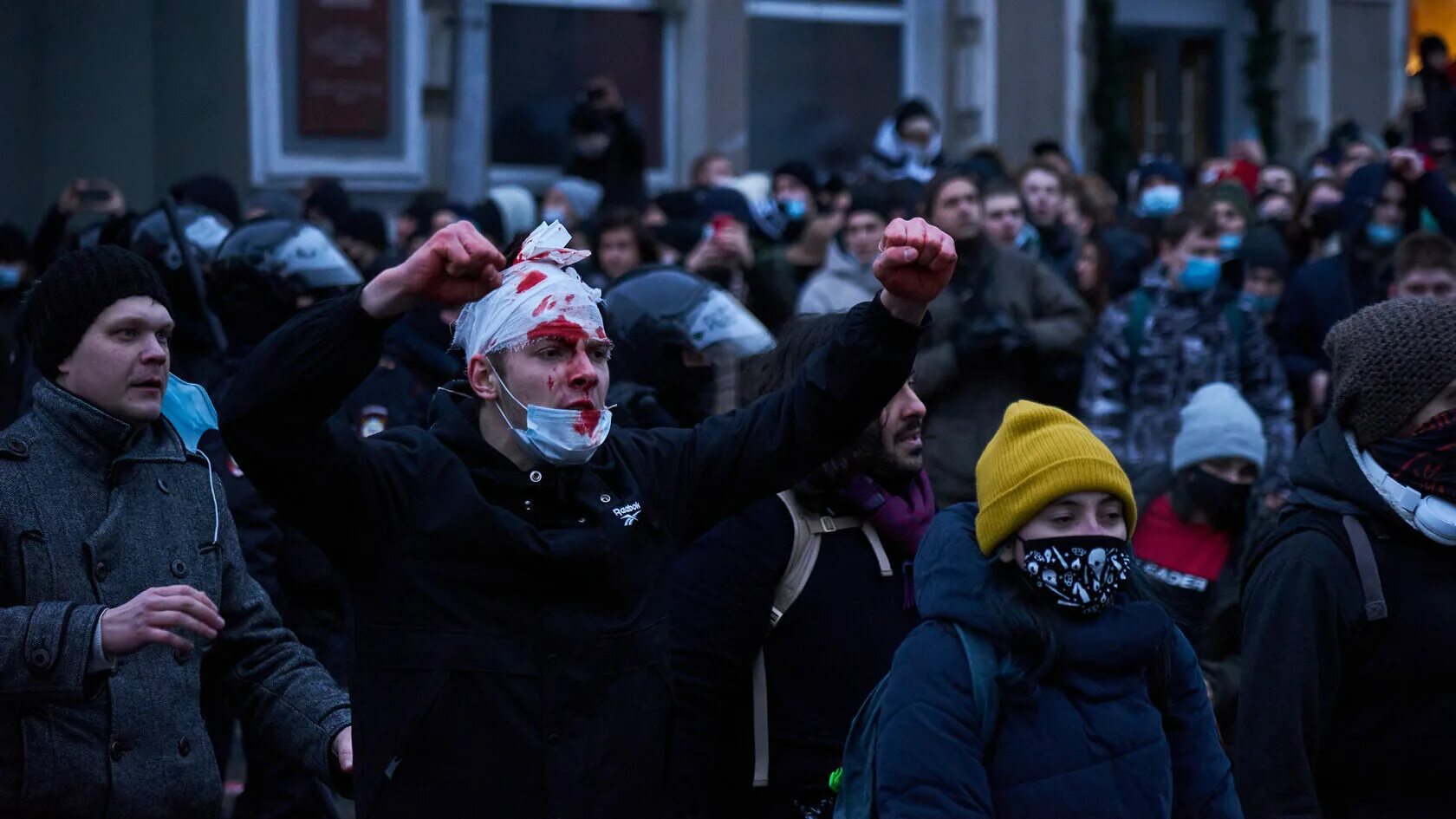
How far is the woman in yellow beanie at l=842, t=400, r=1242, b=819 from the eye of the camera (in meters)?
3.41

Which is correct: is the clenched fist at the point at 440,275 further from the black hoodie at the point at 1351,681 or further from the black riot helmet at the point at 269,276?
the black riot helmet at the point at 269,276

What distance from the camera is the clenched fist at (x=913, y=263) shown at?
3.40 meters

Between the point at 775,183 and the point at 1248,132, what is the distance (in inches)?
317

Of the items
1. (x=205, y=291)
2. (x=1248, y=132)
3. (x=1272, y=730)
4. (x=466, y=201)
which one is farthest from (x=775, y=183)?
(x=1272, y=730)

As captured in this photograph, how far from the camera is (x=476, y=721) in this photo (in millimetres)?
3406

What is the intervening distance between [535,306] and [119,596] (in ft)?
3.76

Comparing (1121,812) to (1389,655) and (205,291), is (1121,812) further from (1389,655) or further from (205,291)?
(205,291)

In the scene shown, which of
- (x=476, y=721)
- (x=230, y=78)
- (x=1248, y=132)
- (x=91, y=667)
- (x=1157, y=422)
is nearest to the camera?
(x=476, y=721)

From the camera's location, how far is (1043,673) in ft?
11.4

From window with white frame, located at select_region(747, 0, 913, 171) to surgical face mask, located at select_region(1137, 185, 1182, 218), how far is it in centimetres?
624

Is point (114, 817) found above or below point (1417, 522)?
below

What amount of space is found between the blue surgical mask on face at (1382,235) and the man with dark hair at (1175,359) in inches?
57.1

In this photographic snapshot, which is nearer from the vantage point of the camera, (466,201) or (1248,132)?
(466,201)

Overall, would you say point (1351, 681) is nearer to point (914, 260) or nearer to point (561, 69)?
point (914, 260)
